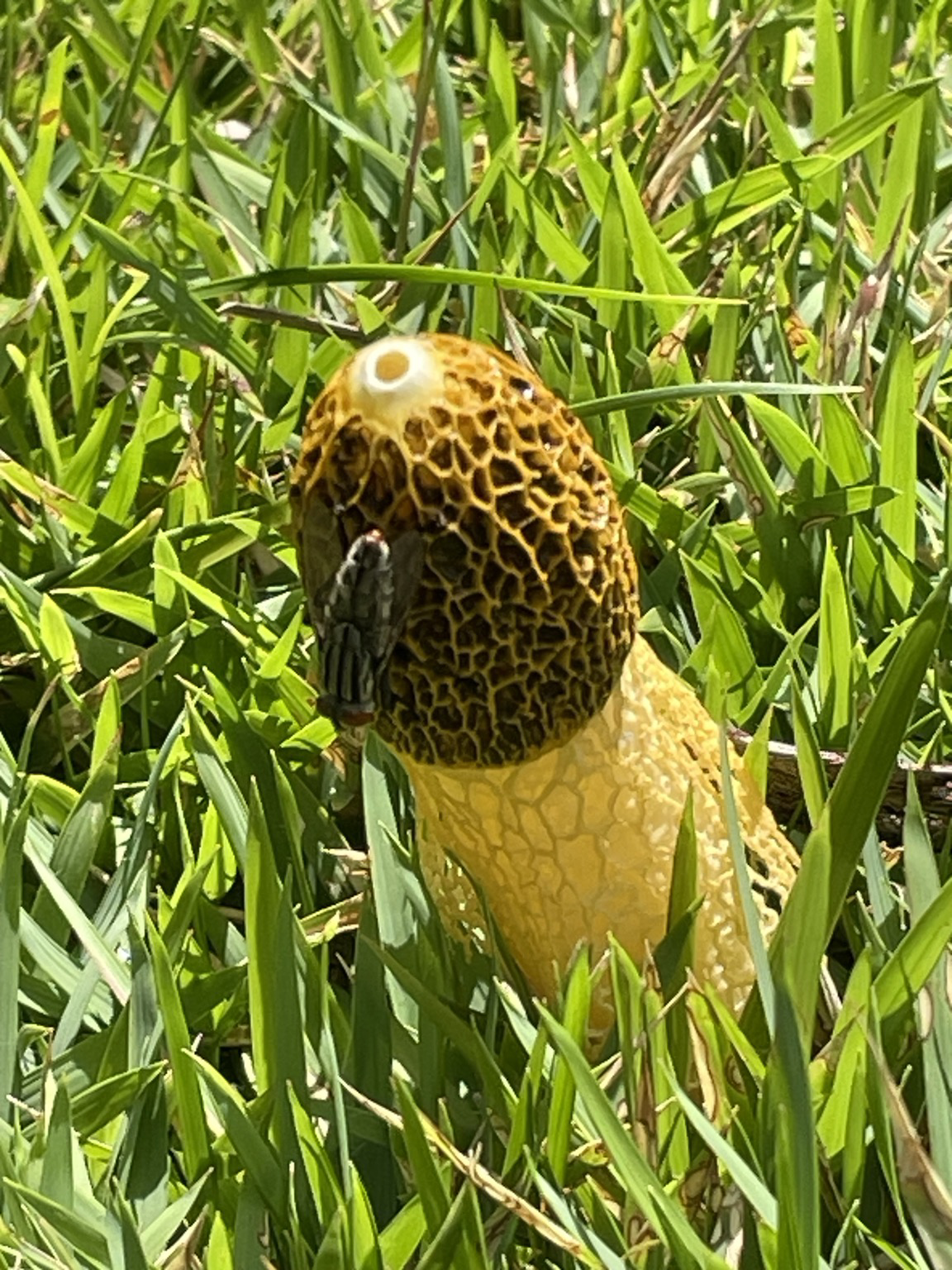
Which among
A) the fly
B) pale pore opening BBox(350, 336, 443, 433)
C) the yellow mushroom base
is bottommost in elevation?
the yellow mushroom base

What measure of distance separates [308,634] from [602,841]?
0.60 metres

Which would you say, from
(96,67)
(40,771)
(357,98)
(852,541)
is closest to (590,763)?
(852,541)

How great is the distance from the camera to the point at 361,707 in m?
1.23

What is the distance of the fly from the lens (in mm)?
1198

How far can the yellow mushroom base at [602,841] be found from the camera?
1343mm

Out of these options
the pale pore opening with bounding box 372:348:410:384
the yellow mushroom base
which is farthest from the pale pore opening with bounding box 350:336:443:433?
the yellow mushroom base

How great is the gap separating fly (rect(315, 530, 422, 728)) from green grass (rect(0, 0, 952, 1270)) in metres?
0.13

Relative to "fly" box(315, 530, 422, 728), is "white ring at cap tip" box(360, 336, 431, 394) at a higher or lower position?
higher

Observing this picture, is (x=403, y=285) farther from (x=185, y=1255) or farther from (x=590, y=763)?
(x=185, y=1255)

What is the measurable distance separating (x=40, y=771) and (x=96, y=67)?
1.13m

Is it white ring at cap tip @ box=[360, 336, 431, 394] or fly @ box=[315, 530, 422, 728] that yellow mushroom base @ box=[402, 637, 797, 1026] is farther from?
white ring at cap tip @ box=[360, 336, 431, 394]

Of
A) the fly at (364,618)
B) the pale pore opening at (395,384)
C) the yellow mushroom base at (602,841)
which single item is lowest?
the yellow mushroom base at (602,841)

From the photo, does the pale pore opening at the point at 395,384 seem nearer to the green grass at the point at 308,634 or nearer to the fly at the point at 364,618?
the fly at the point at 364,618

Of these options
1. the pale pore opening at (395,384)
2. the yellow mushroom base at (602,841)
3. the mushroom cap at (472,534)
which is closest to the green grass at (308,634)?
the yellow mushroom base at (602,841)
